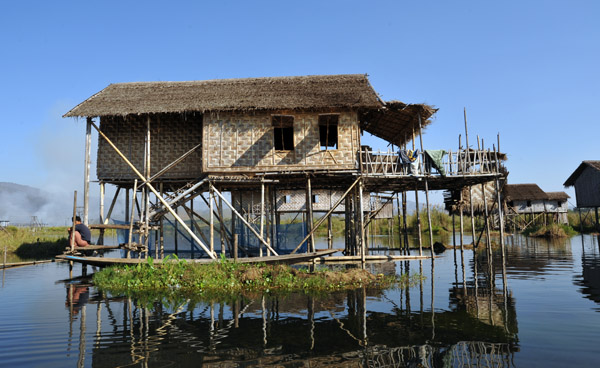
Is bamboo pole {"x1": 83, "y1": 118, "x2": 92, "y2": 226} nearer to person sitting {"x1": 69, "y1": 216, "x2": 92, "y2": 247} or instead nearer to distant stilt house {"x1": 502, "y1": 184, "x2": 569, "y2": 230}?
person sitting {"x1": 69, "y1": 216, "x2": 92, "y2": 247}

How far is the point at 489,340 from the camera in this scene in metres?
7.43

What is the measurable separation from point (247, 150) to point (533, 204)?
125 feet

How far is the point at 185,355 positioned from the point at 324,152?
9.89 meters

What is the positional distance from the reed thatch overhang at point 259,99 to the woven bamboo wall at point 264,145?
55cm

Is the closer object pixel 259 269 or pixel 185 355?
pixel 185 355

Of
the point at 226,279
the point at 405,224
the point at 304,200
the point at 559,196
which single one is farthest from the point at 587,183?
the point at 226,279

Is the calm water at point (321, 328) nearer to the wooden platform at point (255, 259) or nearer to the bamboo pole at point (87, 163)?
the wooden platform at point (255, 259)

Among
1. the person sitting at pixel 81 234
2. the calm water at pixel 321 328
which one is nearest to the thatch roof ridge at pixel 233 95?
the person sitting at pixel 81 234

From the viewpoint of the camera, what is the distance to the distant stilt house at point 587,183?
2817 cm

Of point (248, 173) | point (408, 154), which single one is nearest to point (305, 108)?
point (248, 173)

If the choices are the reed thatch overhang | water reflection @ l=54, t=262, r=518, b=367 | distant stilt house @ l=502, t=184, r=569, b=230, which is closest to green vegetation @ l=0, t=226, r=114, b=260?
the reed thatch overhang

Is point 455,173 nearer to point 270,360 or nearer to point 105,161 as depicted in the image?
point 270,360

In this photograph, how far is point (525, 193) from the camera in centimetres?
4175

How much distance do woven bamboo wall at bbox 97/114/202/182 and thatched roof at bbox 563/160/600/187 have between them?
2799 centimetres
